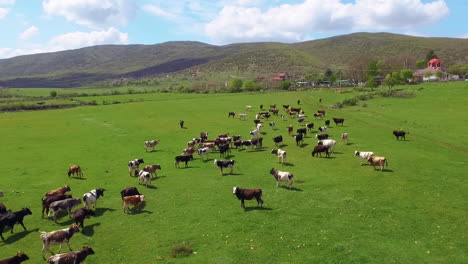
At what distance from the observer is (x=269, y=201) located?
67.4ft

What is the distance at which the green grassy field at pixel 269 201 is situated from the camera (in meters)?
14.9

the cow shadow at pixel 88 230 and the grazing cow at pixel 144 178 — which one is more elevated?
the grazing cow at pixel 144 178

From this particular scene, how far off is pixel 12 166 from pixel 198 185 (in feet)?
67.3

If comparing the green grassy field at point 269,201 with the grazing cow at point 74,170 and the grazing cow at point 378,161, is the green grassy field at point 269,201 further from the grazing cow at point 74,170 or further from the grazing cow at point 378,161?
the grazing cow at point 378,161

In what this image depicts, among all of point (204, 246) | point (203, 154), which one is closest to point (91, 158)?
point (203, 154)

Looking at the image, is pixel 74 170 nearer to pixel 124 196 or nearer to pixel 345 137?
pixel 124 196

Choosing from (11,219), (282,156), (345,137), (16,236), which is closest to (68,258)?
(16,236)

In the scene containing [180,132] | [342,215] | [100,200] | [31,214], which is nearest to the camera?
[342,215]

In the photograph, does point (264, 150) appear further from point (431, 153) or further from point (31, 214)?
point (31, 214)

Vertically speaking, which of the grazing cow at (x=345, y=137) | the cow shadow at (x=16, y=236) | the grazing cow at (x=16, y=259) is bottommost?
the cow shadow at (x=16, y=236)

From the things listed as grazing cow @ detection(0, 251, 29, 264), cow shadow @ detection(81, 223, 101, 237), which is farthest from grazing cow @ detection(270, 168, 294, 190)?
grazing cow @ detection(0, 251, 29, 264)

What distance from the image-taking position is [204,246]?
50.6 feet

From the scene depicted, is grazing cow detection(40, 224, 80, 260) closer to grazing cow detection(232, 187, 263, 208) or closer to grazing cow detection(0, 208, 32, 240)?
grazing cow detection(0, 208, 32, 240)

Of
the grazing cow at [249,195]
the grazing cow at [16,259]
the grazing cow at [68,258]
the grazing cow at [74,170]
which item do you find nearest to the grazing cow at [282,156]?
the grazing cow at [249,195]
